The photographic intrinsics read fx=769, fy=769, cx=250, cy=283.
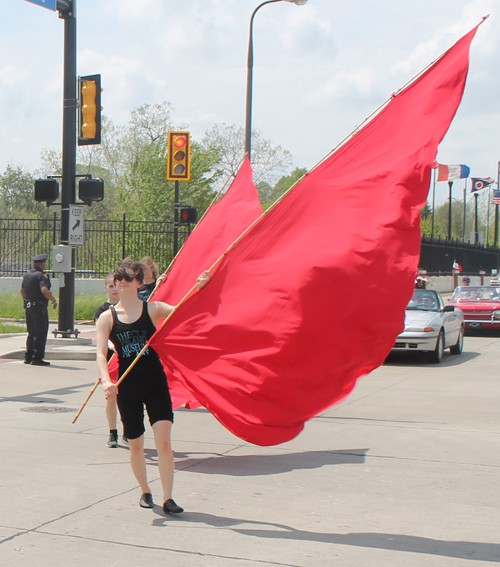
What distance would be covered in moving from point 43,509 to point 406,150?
11.7 feet

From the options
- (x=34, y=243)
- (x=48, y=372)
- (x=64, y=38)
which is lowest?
(x=48, y=372)

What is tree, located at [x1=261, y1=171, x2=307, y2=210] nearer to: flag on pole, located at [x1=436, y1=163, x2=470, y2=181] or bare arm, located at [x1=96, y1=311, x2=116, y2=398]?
flag on pole, located at [x1=436, y1=163, x2=470, y2=181]

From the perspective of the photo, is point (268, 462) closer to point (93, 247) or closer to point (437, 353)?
point (437, 353)

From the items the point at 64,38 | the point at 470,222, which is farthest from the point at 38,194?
the point at 470,222

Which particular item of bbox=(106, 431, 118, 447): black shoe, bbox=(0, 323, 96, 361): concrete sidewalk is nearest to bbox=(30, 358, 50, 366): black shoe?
bbox=(0, 323, 96, 361): concrete sidewalk

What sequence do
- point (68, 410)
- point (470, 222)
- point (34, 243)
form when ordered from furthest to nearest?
point (470, 222) → point (34, 243) → point (68, 410)

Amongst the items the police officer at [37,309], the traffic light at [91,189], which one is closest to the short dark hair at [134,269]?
the police officer at [37,309]

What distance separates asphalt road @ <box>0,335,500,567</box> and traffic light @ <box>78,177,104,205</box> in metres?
6.40

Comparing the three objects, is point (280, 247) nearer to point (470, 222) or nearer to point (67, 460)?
point (67, 460)

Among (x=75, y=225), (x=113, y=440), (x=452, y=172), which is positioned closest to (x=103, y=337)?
(x=113, y=440)

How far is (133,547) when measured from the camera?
15.0 ft

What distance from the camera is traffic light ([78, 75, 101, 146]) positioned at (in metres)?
14.7

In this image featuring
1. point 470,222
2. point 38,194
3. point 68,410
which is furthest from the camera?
point 470,222

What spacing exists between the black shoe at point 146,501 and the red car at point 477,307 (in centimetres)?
1829
